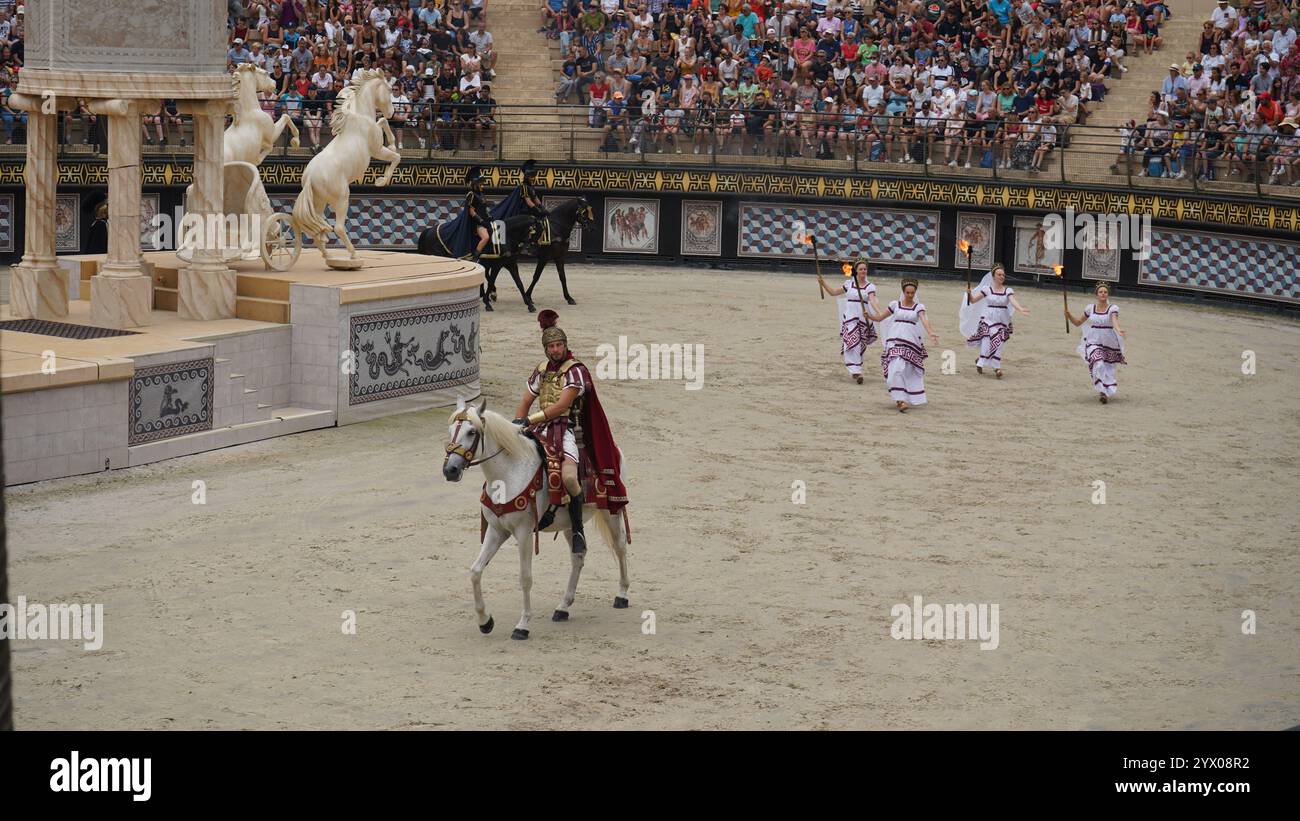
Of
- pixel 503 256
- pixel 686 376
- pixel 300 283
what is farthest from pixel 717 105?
pixel 300 283

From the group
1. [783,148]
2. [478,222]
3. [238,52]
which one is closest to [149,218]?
[238,52]

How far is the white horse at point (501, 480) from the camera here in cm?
1087

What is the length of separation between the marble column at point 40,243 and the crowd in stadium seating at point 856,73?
47.3 feet

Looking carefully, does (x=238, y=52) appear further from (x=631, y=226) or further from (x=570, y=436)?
(x=570, y=436)

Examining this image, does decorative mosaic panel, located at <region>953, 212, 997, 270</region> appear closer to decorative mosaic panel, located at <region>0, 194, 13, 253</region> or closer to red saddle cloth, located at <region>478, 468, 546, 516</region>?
decorative mosaic panel, located at <region>0, 194, 13, 253</region>

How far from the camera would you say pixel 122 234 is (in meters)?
18.1

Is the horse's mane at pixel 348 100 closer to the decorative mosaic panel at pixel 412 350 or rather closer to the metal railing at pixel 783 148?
the decorative mosaic panel at pixel 412 350

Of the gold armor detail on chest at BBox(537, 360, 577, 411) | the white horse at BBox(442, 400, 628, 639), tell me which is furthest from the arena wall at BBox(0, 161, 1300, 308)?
the white horse at BBox(442, 400, 628, 639)

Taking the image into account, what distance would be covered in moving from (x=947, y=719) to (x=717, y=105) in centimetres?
2283

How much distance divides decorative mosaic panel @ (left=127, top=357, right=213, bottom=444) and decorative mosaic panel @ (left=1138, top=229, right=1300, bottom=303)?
689 inches

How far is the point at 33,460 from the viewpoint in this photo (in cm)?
1550

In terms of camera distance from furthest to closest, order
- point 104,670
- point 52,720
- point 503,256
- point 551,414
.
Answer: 1. point 503,256
2. point 551,414
3. point 104,670
4. point 52,720

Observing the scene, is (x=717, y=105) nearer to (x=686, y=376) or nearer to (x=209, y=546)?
(x=686, y=376)

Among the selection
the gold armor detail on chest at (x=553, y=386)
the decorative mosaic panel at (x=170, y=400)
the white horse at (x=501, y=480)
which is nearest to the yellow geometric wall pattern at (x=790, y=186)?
the decorative mosaic panel at (x=170, y=400)
